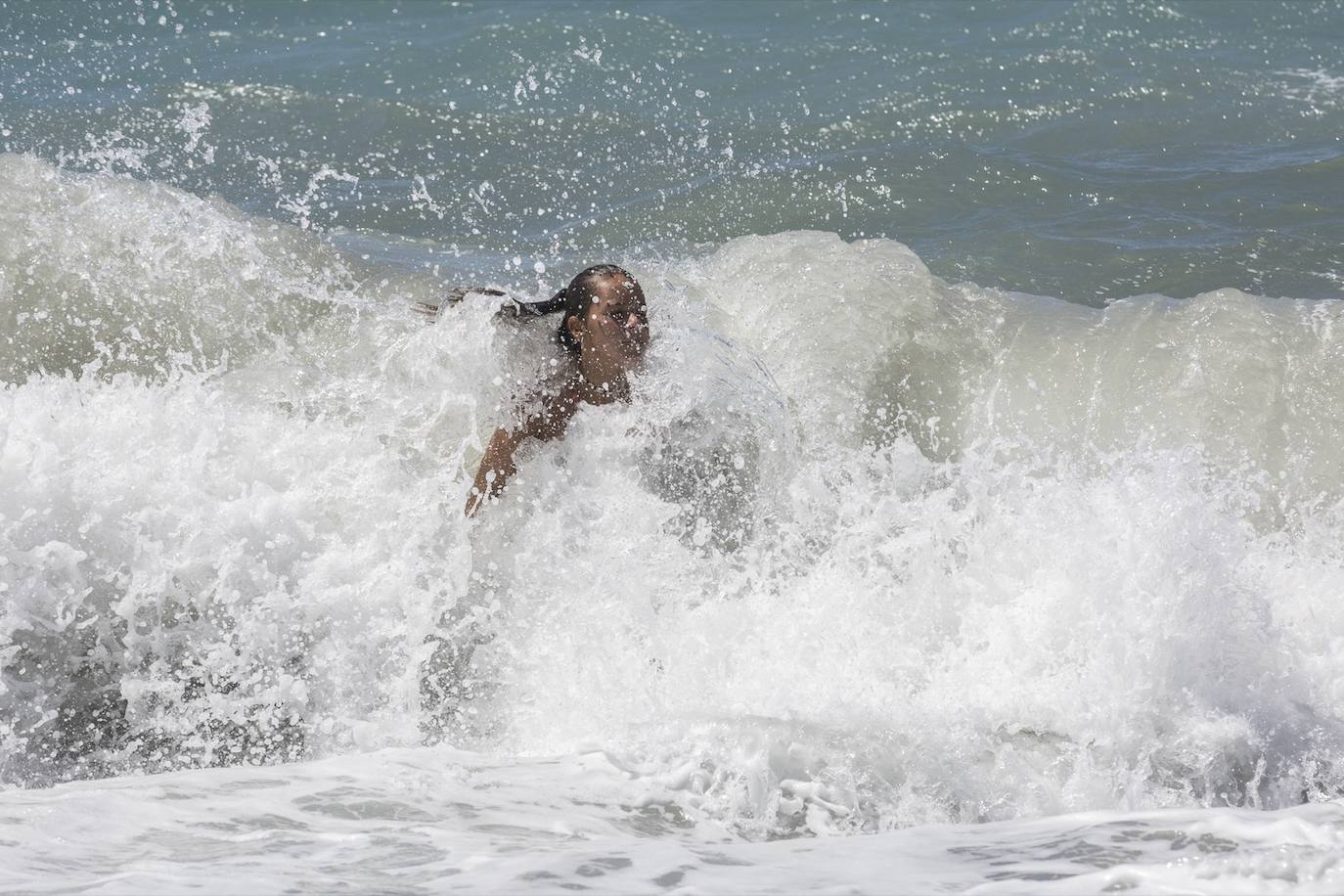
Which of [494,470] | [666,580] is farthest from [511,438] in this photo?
[666,580]

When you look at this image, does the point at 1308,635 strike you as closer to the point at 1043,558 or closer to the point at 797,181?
the point at 1043,558

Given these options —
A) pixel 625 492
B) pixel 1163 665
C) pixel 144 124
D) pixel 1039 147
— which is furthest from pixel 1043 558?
pixel 144 124

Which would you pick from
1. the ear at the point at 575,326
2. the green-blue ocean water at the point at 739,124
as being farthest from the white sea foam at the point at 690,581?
the green-blue ocean water at the point at 739,124

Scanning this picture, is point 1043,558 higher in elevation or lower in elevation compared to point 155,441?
lower

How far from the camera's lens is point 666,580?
4.58 m

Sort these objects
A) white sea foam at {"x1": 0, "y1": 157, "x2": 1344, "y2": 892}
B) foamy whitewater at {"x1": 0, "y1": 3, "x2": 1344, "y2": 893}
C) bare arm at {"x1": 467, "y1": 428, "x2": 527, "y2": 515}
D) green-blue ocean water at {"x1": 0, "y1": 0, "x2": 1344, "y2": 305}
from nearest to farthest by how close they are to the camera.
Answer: foamy whitewater at {"x1": 0, "y1": 3, "x2": 1344, "y2": 893}, white sea foam at {"x1": 0, "y1": 157, "x2": 1344, "y2": 892}, bare arm at {"x1": 467, "y1": 428, "x2": 527, "y2": 515}, green-blue ocean water at {"x1": 0, "y1": 0, "x2": 1344, "y2": 305}

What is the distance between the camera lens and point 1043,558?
14.3 feet

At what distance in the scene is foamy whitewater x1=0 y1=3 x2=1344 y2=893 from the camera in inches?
122

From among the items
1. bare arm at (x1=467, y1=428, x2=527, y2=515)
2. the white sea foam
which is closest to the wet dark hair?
the white sea foam

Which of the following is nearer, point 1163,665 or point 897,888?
point 897,888

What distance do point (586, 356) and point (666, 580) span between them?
88 cm

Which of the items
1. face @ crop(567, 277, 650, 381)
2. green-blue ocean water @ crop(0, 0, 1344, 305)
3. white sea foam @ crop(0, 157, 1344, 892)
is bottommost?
white sea foam @ crop(0, 157, 1344, 892)

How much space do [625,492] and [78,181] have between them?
3545mm

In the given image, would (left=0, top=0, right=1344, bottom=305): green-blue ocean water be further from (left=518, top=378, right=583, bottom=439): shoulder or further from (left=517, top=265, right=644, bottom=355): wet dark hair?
(left=518, top=378, right=583, bottom=439): shoulder
